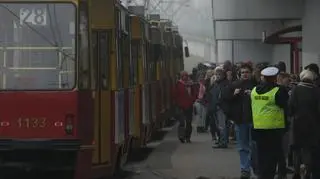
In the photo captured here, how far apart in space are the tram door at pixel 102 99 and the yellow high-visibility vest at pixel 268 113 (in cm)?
245

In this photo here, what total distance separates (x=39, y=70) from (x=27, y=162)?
1.35 m

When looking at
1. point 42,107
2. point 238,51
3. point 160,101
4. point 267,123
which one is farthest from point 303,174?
point 238,51

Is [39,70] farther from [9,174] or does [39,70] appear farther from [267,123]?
[267,123]

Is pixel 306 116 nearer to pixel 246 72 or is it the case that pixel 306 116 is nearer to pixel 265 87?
pixel 265 87

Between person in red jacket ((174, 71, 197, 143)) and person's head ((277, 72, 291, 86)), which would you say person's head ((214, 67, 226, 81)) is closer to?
person in red jacket ((174, 71, 197, 143))

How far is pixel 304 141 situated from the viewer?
11.7 meters

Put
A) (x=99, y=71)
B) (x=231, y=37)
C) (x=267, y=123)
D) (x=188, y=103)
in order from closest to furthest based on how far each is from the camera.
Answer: (x=267, y=123), (x=99, y=71), (x=188, y=103), (x=231, y=37)

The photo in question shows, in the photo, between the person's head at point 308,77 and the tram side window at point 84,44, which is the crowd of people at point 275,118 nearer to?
the person's head at point 308,77

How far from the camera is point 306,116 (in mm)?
11547

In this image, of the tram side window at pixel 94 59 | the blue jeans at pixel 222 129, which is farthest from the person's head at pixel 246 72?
the blue jeans at pixel 222 129

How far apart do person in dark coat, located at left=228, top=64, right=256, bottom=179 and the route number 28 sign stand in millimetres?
3610

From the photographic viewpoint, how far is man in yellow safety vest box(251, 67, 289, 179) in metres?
11.3

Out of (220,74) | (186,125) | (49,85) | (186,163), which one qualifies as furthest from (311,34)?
(49,85)

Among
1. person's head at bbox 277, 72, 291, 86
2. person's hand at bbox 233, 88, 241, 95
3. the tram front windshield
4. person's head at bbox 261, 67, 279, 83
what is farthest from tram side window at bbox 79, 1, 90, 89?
person's head at bbox 277, 72, 291, 86
